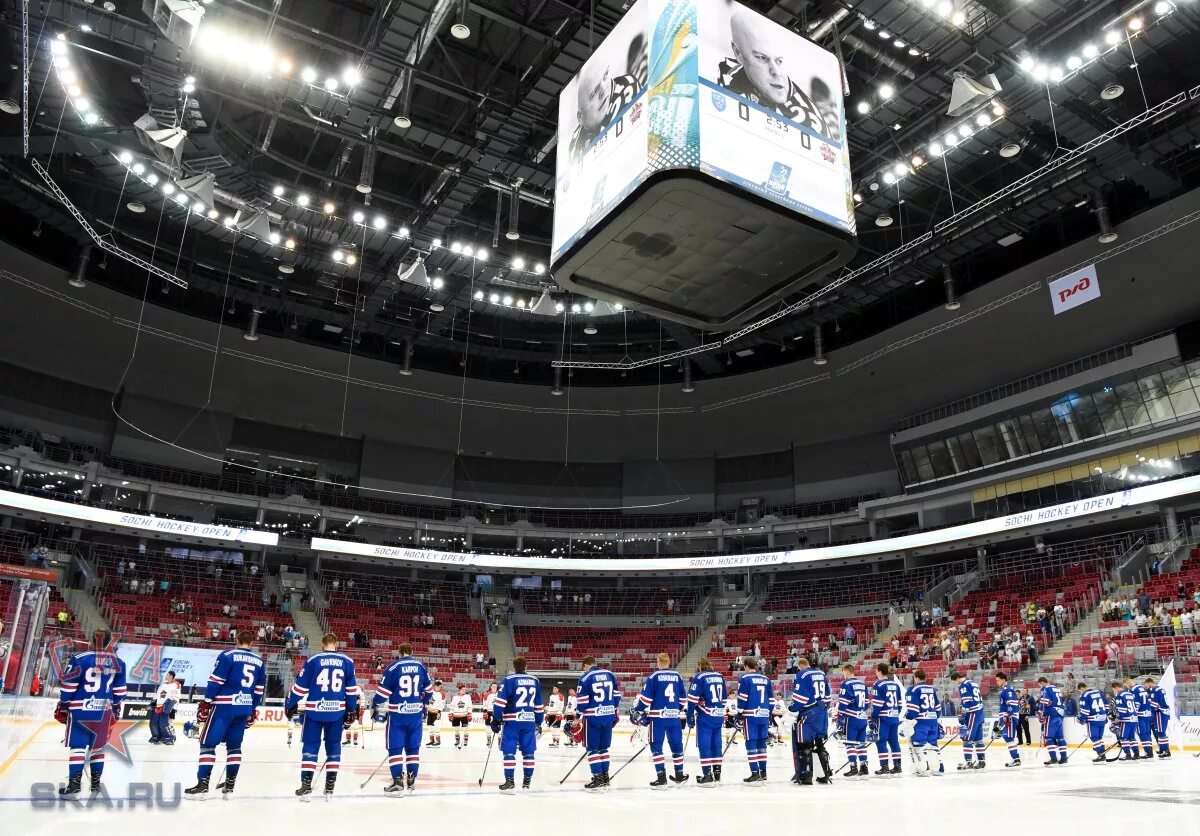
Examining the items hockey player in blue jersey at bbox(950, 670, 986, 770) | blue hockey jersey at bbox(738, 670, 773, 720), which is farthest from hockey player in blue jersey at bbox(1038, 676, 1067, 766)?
blue hockey jersey at bbox(738, 670, 773, 720)

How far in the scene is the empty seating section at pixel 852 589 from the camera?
36094 millimetres

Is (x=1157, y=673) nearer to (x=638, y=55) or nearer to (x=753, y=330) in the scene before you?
(x=753, y=330)

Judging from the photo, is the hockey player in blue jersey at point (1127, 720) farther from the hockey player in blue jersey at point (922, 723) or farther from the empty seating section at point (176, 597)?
the empty seating section at point (176, 597)

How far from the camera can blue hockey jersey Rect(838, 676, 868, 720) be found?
40.8ft

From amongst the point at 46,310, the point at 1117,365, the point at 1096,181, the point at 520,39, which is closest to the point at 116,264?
the point at 46,310

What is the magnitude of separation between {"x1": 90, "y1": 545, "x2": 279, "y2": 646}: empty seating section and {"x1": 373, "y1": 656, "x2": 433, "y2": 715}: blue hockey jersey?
22734mm

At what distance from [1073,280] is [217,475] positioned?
1425 inches

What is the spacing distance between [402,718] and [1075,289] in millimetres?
25727

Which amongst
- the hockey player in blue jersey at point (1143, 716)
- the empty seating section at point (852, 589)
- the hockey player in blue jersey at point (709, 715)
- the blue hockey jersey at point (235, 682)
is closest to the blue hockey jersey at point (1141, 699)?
the hockey player in blue jersey at point (1143, 716)

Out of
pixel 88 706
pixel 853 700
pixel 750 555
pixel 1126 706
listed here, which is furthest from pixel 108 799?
pixel 750 555

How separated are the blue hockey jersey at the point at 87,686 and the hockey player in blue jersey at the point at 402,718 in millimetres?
2820

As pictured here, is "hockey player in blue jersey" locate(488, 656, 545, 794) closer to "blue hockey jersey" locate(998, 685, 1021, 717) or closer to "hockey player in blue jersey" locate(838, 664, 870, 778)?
"hockey player in blue jersey" locate(838, 664, 870, 778)

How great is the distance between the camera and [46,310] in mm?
A: 32656

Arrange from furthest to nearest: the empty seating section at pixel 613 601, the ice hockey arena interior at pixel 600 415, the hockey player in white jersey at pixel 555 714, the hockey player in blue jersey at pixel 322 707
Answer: the empty seating section at pixel 613 601, the hockey player in white jersey at pixel 555 714, the ice hockey arena interior at pixel 600 415, the hockey player in blue jersey at pixel 322 707
